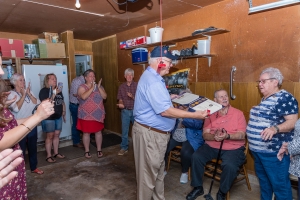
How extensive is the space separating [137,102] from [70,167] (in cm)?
188

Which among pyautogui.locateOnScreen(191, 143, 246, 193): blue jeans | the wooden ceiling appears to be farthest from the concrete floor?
the wooden ceiling

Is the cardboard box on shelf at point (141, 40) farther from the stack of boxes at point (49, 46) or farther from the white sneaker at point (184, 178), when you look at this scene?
the white sneaker at point (184, 178)

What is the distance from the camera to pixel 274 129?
1821 millimetres

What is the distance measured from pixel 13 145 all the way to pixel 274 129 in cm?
191

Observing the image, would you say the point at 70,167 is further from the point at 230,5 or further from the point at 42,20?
the point at 230,5

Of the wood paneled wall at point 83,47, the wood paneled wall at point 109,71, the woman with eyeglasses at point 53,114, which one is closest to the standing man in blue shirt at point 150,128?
the woman with eyeglasses at point 53,114

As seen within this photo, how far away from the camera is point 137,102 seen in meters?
1.99

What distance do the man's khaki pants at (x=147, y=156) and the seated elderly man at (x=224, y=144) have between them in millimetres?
585

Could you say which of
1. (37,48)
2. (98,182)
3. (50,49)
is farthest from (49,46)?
(98,182)

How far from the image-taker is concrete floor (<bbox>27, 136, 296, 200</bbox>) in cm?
242

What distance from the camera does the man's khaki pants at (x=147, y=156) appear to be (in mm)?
1917

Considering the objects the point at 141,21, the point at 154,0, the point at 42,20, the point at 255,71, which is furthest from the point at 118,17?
the point at 255,71

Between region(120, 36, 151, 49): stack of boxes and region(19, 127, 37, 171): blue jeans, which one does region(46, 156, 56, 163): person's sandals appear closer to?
region(19, 127, 37, 171): blue jeans

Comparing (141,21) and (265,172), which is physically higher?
(141,21)
